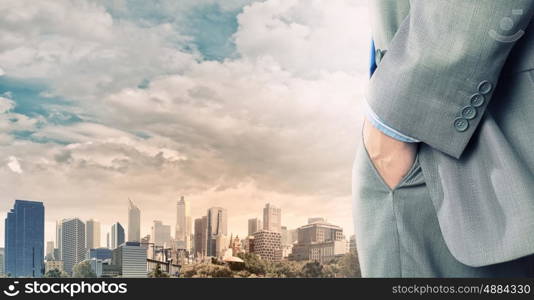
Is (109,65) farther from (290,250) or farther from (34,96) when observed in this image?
(290,250)

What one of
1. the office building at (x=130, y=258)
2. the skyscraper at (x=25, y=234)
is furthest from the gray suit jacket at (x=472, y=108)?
the skyscraper at (x=25, y=234)

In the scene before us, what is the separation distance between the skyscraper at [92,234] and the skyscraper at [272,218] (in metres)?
5.66

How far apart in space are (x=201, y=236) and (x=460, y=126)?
16.9m

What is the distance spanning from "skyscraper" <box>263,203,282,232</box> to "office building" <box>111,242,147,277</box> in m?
3.75

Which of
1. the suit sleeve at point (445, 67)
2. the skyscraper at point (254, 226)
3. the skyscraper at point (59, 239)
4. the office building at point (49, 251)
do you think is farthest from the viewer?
the office building at point (49, 251)

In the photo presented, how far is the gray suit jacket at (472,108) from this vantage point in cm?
67

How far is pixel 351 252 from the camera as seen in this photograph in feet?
54.6

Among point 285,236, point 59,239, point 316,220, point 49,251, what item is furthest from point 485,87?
point 49,251

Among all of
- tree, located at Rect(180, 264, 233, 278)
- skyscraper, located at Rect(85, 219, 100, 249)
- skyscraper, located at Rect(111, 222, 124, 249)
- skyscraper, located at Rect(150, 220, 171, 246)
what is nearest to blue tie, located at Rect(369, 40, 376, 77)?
tree, located at Rect(180, 264, 233, 278)

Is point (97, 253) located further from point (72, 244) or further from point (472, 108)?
point (472, 108)

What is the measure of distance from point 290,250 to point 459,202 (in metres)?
17.5

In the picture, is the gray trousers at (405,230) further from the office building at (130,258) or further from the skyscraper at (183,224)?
the skyscraper at (183,224)

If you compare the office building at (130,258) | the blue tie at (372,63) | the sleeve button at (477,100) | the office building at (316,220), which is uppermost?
the blue tie at (372,63)

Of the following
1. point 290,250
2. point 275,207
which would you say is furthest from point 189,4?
point 290,250
